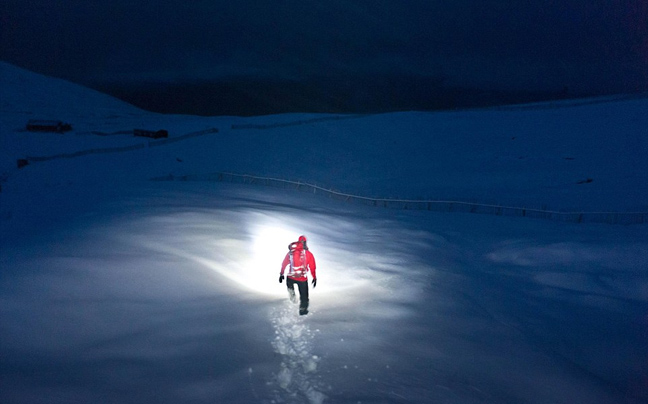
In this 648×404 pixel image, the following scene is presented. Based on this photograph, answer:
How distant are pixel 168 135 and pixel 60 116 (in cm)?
2738

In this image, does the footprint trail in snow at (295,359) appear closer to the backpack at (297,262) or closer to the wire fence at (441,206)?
the backpack at (297,262)

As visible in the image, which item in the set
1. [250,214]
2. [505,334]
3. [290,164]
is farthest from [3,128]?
[505,334]

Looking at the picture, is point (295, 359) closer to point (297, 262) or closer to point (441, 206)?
point (297, 262)

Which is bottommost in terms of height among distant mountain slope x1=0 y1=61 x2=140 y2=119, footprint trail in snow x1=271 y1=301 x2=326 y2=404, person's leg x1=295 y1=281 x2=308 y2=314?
footprint trail in snow x1=271 y1=301 x2=326 y2=404

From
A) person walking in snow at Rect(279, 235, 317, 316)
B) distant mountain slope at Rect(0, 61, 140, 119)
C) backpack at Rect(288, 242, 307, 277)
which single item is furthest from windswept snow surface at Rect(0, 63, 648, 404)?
distant mountain slope at Rect(0, 61, 140, 119)

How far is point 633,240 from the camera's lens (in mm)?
14695

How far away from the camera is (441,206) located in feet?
69.9

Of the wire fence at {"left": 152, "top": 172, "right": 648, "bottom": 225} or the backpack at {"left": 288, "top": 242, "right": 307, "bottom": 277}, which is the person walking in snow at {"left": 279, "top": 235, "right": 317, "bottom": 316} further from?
the wire fence at {"left": 152, "top": 172, "right": 648, "bottom": 225}

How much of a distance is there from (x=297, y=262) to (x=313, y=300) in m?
1.26

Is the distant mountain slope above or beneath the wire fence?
above

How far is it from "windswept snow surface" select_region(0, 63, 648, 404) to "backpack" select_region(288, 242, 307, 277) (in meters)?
0.77

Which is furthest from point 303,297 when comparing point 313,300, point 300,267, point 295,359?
point 295,359

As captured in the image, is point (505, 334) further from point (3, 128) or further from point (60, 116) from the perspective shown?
point (60, 116)

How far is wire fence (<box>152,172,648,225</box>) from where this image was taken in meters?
17.8
